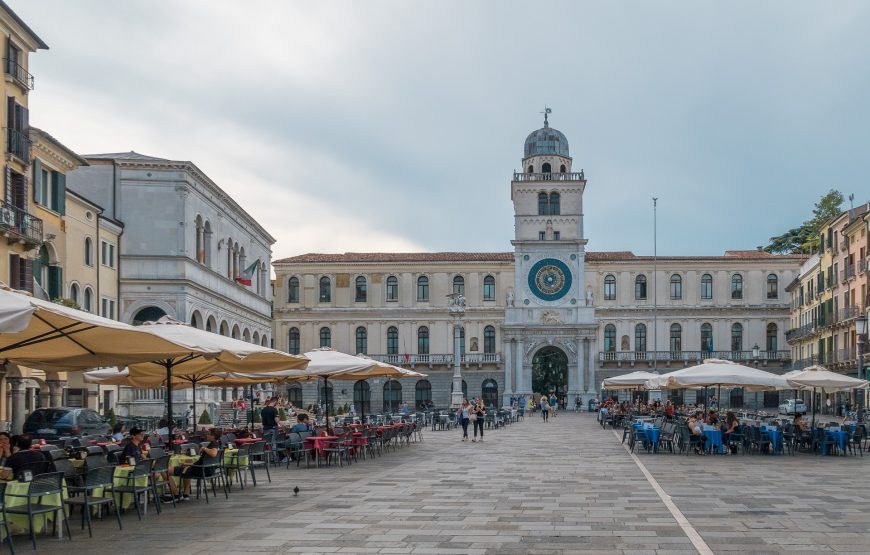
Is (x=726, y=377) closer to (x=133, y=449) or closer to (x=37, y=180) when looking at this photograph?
(x=133, y=449)

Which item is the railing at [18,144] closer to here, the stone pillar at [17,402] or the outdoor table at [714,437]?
the stone pillar at [17,402]

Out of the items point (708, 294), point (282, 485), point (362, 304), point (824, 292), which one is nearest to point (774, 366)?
point (708, 294)

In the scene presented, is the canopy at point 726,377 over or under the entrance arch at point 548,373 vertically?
over

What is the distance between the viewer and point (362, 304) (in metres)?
82.2

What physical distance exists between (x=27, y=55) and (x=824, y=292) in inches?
2043

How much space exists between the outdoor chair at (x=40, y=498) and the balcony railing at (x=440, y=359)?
6705cm

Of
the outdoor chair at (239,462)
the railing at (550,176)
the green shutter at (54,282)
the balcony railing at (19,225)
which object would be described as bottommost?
the outdoor chair at (239,462)

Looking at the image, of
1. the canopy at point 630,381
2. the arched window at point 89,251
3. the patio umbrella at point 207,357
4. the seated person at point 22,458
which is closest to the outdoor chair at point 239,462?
the patio umbrella at point 207,357

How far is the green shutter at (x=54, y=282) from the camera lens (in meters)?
37.4

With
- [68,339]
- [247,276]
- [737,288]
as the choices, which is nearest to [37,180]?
[68,339]

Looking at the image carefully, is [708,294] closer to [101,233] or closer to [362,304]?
[362,304]

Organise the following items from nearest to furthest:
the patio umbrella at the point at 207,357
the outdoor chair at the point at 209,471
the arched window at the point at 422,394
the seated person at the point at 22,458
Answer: the seated person at the point at 22,458, the outdoor chair at the point at 209,471, the patio umbrella at the point at 207,357, the arched window at the point at 422,394

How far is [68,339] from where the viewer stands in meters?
13.9

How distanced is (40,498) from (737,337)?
74921 millimetres
